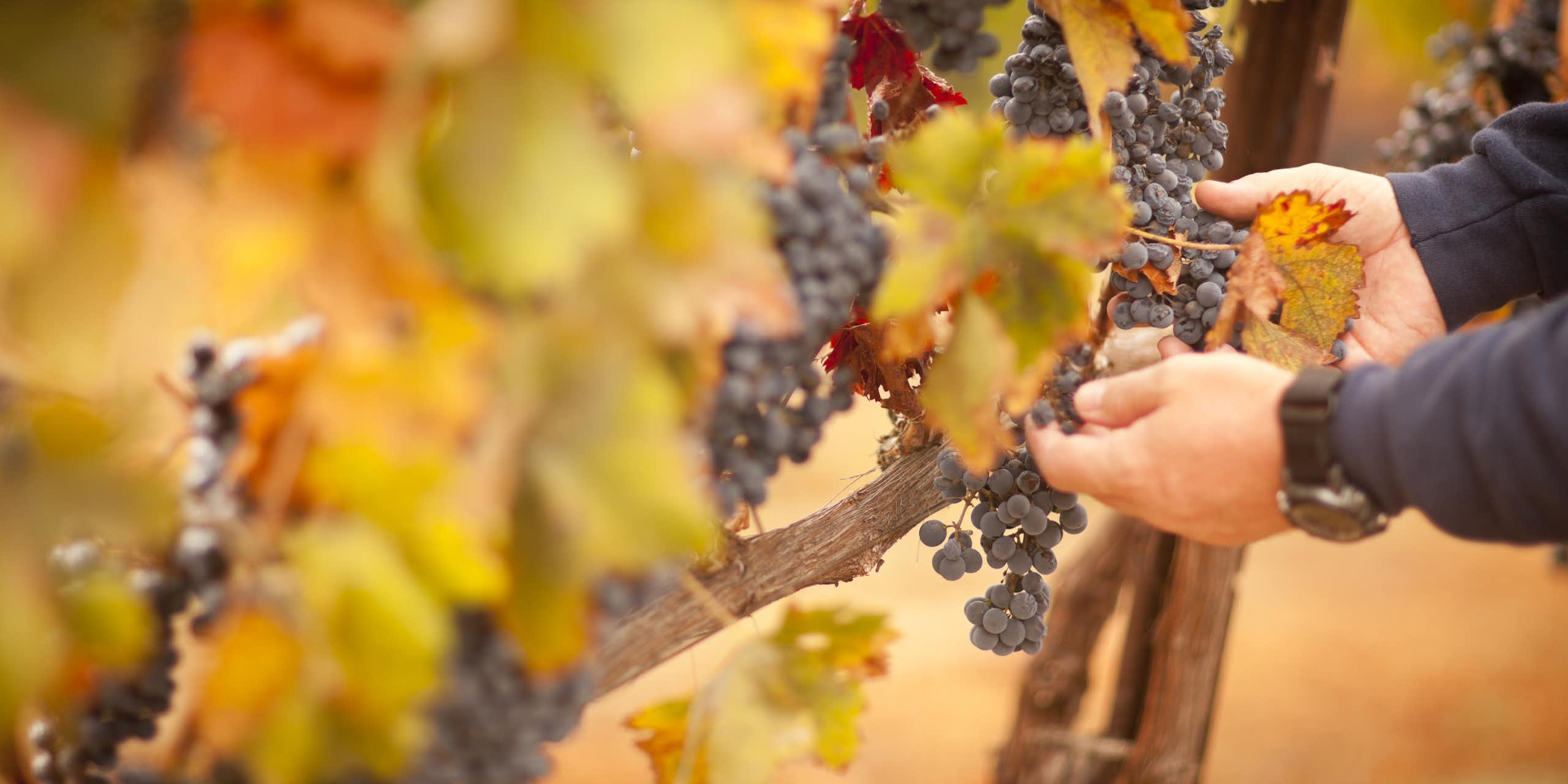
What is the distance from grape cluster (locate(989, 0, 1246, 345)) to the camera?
734 millimetres

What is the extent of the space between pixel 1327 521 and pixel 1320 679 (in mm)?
2708

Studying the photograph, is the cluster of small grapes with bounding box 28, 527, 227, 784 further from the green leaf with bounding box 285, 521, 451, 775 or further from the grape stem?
the grape stem

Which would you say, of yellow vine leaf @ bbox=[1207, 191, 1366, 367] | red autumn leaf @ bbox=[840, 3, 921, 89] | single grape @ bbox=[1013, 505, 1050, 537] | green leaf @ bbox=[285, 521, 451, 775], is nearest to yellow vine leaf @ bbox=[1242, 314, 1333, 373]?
yellow vine leaf @ bbox=[1207, 191, 1366, 367]

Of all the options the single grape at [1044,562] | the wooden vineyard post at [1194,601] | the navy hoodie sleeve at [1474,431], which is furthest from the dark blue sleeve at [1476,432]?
the wooden vineyard post at [1194,601]

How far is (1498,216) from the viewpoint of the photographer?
36.1 inches

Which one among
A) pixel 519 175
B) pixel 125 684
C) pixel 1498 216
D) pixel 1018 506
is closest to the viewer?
pixel 519 175

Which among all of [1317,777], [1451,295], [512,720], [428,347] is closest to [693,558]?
[512,720]

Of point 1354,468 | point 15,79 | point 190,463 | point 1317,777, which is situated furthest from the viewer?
point 1317,777

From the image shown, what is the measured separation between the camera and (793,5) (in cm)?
49

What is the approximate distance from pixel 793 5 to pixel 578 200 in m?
0.17

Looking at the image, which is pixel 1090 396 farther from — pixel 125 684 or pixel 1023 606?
A: pixel 125 684

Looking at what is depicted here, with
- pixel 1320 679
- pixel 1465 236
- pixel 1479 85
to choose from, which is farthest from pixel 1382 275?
pixel 1320 679

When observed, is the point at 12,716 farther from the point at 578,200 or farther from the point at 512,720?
the point at 578,200

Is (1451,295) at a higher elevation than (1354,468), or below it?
higher
